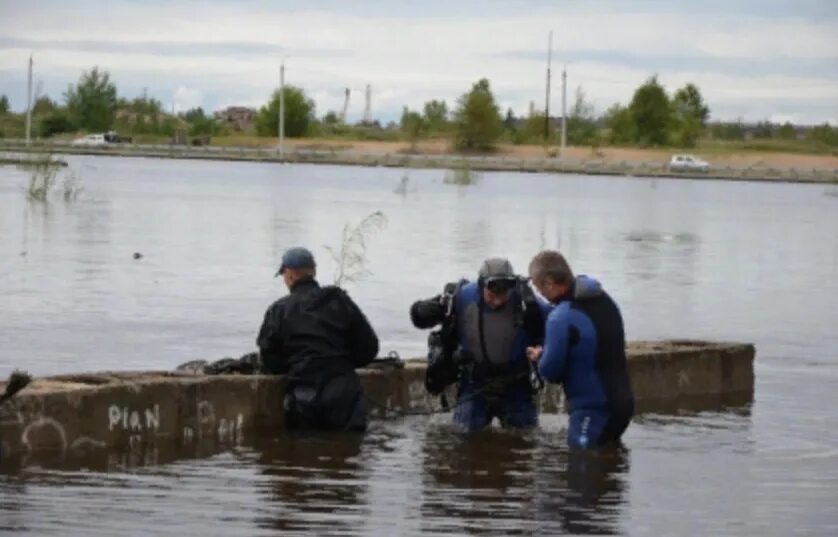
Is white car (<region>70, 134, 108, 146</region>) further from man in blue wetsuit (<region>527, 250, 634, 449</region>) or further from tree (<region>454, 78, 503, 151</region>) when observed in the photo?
man in blue wetsuit (<region>527, 250, 634, 449</region>)

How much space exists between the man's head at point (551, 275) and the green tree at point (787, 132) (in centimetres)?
16763

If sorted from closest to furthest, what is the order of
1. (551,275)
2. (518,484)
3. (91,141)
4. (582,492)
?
1. (551,275)
2. (582,492)
3. (518,484)
4. (91,141)

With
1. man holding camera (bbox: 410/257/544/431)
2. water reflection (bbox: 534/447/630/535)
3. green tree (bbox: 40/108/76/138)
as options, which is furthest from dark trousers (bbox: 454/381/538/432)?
green tree (bbox: 40/108/76/138)

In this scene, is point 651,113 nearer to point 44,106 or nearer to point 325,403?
point 44,106

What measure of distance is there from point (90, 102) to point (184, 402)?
6138 inches

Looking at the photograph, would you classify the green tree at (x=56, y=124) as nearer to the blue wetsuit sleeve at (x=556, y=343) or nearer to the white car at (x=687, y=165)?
the white car at (x=687, y=165)

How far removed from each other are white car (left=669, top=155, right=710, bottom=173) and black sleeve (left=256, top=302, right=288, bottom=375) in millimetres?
126726

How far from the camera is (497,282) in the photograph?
12477 mm

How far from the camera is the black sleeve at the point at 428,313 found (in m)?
12.7

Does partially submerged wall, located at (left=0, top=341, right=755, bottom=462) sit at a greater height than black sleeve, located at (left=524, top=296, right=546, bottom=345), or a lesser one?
lesser

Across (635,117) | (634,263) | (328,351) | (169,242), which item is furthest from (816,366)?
(635,117)

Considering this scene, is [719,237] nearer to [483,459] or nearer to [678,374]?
[678,374]

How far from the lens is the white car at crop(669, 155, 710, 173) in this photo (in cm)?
13891

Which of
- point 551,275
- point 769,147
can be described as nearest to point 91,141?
point 769,147
